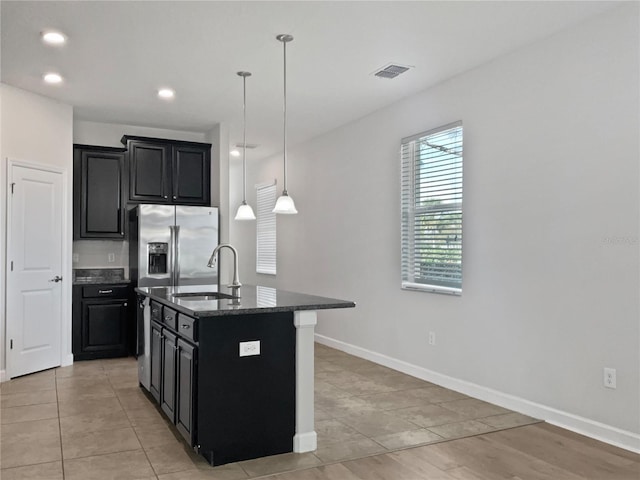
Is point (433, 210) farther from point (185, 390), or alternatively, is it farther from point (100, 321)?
point (100, 321)

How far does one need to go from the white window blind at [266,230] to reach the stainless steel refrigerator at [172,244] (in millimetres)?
2264

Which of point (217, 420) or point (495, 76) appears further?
point (495, 76)

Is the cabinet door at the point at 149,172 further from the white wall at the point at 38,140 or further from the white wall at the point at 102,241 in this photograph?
the white wall at the point at 38,140

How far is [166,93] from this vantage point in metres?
5.20

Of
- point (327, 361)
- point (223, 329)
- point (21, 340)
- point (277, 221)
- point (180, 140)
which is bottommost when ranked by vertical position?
point (327, 361)

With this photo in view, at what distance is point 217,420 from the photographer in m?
3.00

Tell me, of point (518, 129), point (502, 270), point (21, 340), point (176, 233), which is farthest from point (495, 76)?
point (21, 340)

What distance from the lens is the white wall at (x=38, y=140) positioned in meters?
4.96

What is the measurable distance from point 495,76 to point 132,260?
14.5 ft

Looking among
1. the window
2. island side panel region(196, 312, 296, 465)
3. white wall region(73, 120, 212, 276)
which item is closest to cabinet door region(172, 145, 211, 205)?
white wall region(73, 120, 212, 276)

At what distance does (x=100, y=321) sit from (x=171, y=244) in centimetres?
114

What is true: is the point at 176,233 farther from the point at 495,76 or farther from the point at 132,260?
the point at 495,76

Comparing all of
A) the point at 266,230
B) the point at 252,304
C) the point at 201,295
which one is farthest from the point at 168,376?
the point at 266,230

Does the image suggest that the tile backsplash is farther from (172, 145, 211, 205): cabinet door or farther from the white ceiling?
the white ceiling
